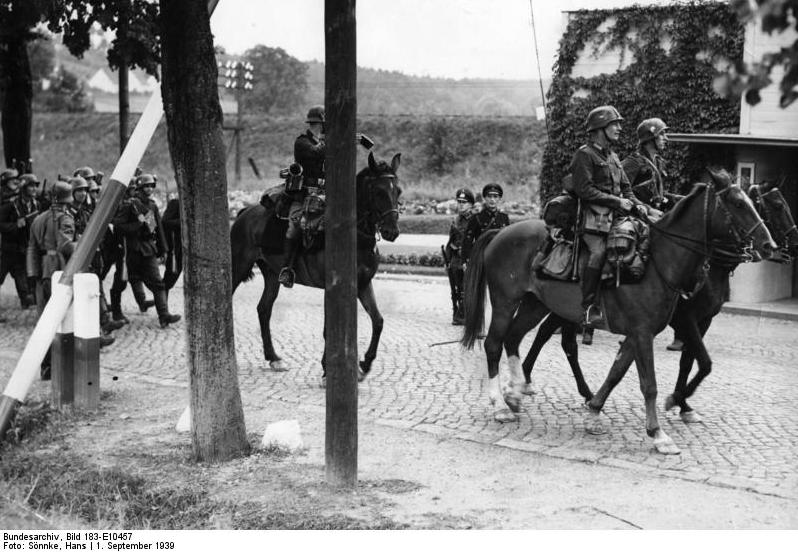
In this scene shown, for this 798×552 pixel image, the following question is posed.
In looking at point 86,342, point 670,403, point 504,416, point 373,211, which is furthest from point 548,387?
point 86,342

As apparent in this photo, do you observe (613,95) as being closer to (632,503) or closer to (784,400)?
(784,400)

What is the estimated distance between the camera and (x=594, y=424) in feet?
28.7

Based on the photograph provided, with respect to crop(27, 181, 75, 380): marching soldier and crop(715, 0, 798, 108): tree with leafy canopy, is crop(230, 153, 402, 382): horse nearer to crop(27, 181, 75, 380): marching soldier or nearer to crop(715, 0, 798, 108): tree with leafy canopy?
crop(27, 181, 75, 380): marching soldier

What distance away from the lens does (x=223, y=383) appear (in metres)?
7.73

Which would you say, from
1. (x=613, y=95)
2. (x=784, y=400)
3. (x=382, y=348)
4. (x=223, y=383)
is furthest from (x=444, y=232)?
(x=223, y=383)

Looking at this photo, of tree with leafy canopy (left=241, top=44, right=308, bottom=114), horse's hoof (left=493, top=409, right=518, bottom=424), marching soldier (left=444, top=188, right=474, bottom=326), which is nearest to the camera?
horse's hoof (left=493, top=409, right=518, bottom=424)

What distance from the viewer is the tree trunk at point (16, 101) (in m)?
21.0

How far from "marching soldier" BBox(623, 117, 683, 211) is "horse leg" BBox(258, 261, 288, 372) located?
172 inches

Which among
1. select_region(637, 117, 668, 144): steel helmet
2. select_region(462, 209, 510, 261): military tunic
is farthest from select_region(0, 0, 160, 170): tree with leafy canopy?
select_region(637, 117, 668, 144): steel helmet

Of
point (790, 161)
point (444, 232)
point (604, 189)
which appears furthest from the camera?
point (444, 232)

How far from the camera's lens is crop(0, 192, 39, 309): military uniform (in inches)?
659

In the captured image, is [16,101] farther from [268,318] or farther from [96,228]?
[96,228]

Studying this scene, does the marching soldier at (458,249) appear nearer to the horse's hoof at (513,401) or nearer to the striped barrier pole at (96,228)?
the horse's hoof at (513,401)

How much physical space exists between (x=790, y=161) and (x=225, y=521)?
50.1 ft
